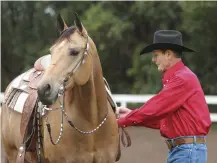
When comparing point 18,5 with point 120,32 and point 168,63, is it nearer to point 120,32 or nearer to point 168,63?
point 120,32

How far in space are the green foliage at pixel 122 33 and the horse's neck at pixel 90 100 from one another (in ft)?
44.3

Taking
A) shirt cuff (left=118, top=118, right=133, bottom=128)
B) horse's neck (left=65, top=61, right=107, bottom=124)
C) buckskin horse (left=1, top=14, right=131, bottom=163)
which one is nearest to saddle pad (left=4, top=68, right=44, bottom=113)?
buckskin horse (left=1, top=14, right=131, bottom=163)

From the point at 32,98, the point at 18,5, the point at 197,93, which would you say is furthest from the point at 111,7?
the point at 197,93

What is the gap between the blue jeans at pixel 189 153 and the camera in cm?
453

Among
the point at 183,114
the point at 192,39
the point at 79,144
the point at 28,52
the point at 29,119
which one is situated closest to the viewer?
the point at 183,114

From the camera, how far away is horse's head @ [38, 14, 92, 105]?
177 inches

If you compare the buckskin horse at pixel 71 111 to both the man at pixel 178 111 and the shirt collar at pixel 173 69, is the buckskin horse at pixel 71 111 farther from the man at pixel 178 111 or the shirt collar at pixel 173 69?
Result: the shirt collar at pixel 173 69

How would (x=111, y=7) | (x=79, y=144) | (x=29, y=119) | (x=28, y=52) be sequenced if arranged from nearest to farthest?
(x=79, y=144)
(x=29, y=119)
(x=111, y=7)
(x=28, y=52)

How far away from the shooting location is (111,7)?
2091 cm

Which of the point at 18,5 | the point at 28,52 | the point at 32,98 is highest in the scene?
the point at 32,98

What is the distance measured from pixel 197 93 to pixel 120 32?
15916mm

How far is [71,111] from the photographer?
5238 mm

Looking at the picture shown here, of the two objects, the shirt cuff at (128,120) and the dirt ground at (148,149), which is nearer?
the shirt cuff at (128,120)

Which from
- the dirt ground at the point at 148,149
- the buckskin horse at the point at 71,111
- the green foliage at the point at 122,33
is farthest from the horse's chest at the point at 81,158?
the green foliage at the point at 122,33
